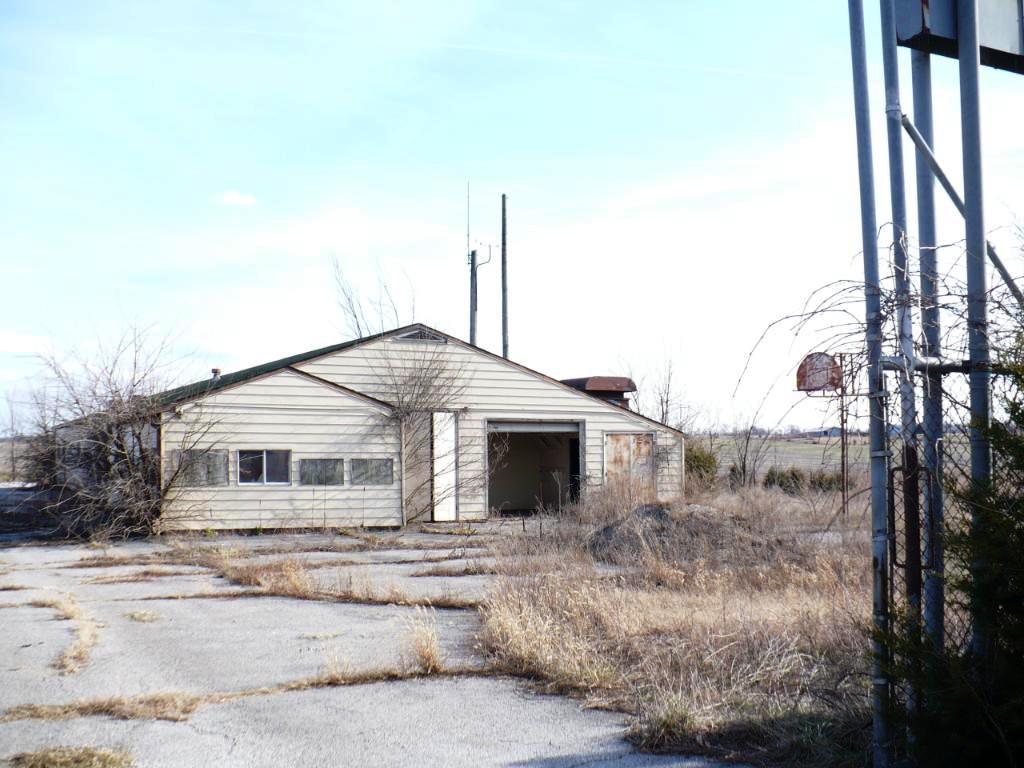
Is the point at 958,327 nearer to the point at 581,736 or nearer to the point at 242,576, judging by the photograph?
the point at 581,736

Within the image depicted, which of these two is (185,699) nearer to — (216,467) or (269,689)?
(269,689)

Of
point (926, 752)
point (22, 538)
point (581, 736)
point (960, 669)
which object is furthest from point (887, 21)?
point (22, 538)

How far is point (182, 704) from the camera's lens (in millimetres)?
6590

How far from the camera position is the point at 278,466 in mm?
22328

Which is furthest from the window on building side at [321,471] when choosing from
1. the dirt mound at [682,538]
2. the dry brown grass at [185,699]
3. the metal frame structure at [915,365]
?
the metal frame structure at [915,365]

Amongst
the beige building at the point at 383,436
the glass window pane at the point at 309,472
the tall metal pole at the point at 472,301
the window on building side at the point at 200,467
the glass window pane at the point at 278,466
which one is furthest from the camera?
the tall metal pole at the point at 472,301

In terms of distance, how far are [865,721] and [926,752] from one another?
1155mm

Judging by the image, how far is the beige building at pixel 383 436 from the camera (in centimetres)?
2150

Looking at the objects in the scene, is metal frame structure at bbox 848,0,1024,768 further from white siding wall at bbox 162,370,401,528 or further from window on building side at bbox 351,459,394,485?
window on building side at bbox 351,459,394,485

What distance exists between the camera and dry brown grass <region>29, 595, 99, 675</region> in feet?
26.2

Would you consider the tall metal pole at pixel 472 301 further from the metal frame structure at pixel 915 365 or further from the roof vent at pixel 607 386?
the metal frame structure at pixel 915 365

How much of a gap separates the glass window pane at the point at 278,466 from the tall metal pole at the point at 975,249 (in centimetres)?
1909

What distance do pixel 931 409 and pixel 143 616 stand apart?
8.53m

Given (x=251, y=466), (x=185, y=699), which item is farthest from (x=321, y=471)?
(x=185, y=699)
